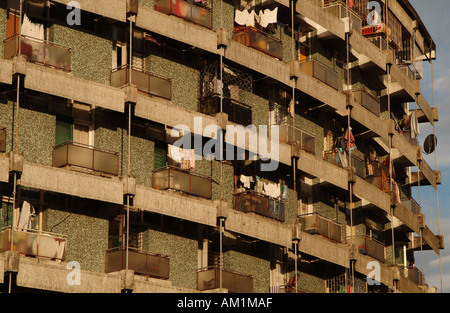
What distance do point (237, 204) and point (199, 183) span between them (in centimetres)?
262

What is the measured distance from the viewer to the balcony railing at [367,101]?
174 ft

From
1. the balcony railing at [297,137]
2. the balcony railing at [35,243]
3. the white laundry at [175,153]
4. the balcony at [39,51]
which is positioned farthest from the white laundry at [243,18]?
the balcony railing at [35,243]

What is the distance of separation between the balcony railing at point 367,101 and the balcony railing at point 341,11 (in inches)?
120

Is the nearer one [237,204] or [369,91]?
[237,204]

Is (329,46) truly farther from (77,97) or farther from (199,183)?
(77,97)

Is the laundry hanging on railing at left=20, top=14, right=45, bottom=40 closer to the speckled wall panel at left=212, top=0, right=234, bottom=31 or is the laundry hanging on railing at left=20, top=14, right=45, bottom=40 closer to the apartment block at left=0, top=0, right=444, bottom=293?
the apartment block at left=0, top=0, right=444, bottom=293

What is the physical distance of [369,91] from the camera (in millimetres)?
57312

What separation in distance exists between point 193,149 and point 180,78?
2.80 meters

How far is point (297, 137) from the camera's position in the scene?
4781 cm

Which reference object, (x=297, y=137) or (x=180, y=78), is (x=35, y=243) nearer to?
(x=180, y=78)
